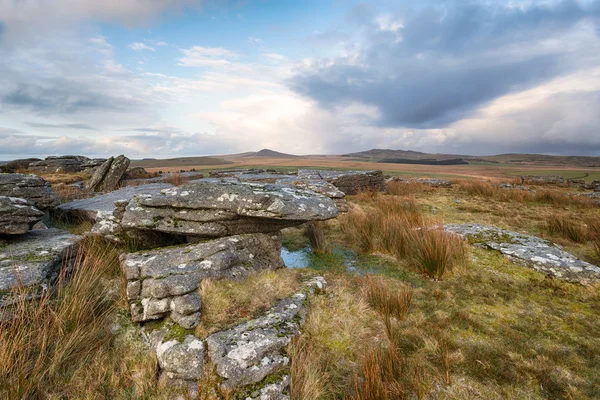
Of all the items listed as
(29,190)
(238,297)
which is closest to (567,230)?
(238,297)

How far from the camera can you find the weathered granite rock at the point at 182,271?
3.85 meters

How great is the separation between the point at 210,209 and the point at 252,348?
9.53 ft

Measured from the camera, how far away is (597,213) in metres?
11.9

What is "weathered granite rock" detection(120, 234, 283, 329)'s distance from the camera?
385 centimetres

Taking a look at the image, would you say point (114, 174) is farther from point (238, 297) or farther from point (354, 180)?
point (238, 297)

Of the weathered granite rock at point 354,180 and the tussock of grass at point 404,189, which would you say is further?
the tussock of grass at point 404,189

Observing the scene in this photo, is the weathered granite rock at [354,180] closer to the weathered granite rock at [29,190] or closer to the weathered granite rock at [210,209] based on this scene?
the weathered granite rock at [210,209]

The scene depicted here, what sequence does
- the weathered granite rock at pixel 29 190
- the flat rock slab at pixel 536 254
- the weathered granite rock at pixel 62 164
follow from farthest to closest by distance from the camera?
the weathered granite rock at pixel 62 164
the weathered granite rock at pixel 29 190
the flat rock slab at pixel 536 254

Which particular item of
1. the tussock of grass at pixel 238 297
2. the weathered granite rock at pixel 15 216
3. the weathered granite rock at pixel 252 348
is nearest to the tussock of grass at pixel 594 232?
the tussock of grass at pixel 238 297

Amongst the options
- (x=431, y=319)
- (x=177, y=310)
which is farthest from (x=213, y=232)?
(x=431, y=319)

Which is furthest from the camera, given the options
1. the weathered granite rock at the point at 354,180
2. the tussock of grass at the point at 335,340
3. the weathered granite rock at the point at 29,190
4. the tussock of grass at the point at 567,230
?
the weathered granite rock at the point at 354,180

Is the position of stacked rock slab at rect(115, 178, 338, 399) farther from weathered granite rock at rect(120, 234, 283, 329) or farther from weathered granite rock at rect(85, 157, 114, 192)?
weathered granite rock at rect(85, 157, 114, 192)

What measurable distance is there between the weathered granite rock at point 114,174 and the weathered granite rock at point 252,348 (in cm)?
1344

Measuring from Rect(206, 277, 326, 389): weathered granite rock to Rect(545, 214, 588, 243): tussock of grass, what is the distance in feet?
31.5
